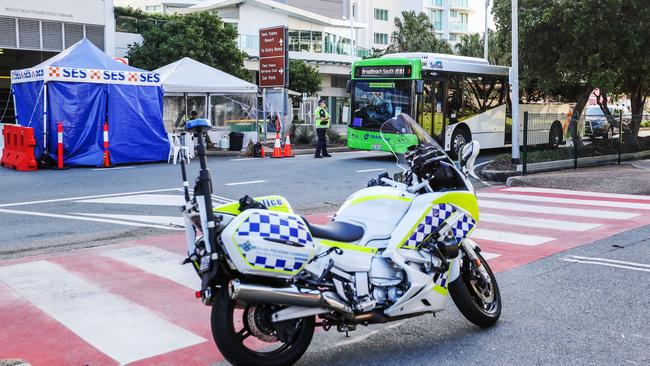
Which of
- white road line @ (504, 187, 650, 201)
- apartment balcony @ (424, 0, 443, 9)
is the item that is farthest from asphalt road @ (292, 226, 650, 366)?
apartment balcony @ (424, 0, 443, 9)

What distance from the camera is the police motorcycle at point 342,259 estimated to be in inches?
151

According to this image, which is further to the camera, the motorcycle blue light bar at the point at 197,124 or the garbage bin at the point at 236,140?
the garbage bin at the point at 236,140

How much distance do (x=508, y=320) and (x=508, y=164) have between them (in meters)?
12.5

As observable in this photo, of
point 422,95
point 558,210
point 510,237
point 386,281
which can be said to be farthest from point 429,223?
point 422,95

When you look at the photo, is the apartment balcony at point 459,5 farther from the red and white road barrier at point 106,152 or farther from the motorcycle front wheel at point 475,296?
the motorcycle front wheel at point 475,296

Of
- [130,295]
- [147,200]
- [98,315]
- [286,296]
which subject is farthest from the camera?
[147,200]

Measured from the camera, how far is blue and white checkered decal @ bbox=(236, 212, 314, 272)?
3762 mm

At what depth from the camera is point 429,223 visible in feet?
14.9

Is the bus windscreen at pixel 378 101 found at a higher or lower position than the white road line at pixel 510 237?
higher

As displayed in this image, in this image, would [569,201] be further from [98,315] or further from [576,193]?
[98,315]

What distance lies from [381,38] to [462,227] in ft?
256

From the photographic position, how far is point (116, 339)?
185 inches

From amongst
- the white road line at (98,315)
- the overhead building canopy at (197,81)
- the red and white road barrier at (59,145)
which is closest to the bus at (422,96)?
the overhead building canopy at (197,81)

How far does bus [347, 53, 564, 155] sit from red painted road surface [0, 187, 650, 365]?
30.2ft
